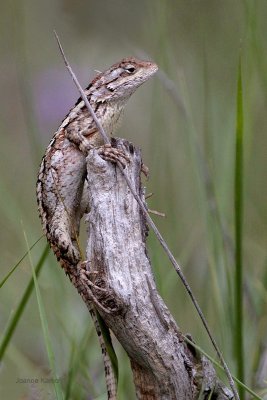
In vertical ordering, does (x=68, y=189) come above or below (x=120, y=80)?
below

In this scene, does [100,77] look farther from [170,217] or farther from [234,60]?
[234,60]

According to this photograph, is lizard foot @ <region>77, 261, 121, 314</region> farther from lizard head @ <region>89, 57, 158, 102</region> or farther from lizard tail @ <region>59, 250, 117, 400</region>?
lizard head @ <region>89, 57, 158, 102</region>

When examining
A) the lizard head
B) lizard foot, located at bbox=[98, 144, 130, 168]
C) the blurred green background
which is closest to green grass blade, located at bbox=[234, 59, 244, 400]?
the blurred green background

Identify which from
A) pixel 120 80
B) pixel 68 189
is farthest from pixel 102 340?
pixel 120 80

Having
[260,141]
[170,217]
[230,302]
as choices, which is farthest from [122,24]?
[230,302]

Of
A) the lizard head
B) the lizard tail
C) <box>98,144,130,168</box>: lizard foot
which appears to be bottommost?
the lizard tail

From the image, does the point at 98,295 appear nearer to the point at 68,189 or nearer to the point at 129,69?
the point at 68,189
